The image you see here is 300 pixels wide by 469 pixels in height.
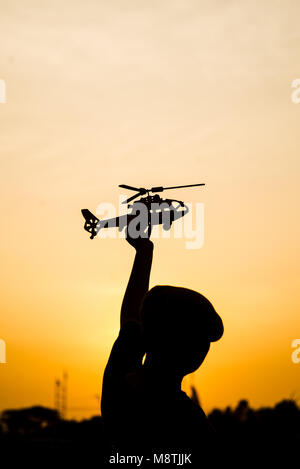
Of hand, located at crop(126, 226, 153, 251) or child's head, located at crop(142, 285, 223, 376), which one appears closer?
child's head, located at crop(142, 285, 223, 376)

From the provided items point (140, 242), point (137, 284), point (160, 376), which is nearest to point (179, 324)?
point (160, 376)

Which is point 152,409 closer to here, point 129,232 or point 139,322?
point 139,322

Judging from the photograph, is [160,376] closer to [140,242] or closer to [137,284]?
[137,284]

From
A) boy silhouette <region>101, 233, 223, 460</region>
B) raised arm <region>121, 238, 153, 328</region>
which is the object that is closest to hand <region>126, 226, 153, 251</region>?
raised arm <region>121, 238, 153, 328</region>

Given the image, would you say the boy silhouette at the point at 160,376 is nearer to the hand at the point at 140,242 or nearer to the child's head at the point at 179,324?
the child's head at the point at 179,324

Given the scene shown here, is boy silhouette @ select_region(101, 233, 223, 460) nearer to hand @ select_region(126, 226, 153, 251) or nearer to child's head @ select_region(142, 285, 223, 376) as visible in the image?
child's head @ select_region(142, 285, 223, 376)

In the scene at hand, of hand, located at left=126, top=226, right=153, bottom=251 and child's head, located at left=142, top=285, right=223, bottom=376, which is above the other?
hand, located at left=126, top=226, right=153, bottom=251

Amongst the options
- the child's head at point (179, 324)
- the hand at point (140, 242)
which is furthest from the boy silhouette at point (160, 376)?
the hand at point (140, 242)

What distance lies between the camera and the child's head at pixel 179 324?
→ 7.36 ft

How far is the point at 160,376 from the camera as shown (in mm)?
2350

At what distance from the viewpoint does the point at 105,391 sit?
2371 mm

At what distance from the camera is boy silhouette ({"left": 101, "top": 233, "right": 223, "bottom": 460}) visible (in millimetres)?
2252
